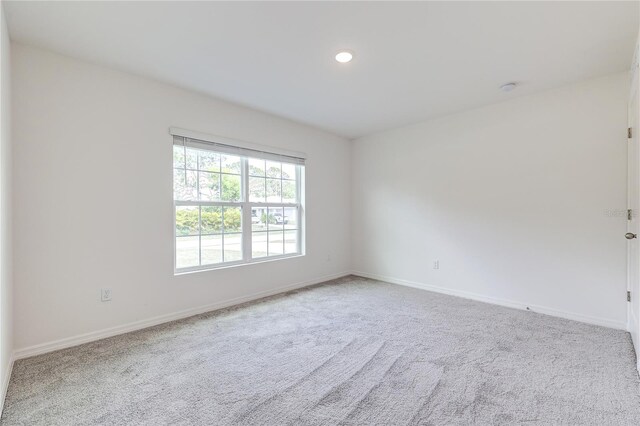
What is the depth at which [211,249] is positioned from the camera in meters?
3.51

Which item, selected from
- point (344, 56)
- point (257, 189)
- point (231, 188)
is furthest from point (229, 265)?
point (344, 56)

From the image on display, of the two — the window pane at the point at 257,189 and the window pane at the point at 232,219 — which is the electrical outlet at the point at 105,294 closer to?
the window pane at the point at 232,219

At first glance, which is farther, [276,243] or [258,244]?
[276,243]

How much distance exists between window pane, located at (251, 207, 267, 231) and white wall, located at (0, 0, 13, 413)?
7.27ft

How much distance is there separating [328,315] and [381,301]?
0.83m

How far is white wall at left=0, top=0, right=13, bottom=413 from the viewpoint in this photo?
183 centimetres

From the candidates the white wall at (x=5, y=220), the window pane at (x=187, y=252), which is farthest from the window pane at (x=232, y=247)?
A: the white wall at (x=5, y=220)

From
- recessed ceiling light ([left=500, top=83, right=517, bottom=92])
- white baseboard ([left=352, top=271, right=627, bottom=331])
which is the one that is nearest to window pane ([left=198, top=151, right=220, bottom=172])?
white baseboard ([left=352, top=271, right=627, bottom=331])

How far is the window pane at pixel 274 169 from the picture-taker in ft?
13.5

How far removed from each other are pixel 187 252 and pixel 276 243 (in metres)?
1.24

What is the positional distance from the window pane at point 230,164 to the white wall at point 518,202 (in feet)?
7.45

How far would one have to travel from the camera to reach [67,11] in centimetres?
199

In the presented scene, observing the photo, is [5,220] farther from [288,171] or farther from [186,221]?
[288,171]

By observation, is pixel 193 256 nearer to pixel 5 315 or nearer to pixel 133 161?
pixel 133 161
